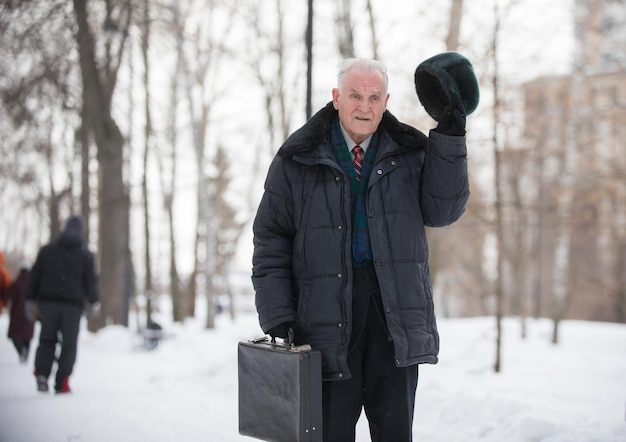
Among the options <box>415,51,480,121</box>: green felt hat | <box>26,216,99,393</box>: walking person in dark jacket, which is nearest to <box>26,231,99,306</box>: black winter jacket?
<box>26,216,99,393</box>: walking person in dark jacket

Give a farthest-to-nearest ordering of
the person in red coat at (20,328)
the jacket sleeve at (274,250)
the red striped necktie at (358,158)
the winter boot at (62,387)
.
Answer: the person in red coat at (20,328) → the winter boot at (62,387) → the red striped necktie at (358,158) → the jacket sleeve at (274,250)

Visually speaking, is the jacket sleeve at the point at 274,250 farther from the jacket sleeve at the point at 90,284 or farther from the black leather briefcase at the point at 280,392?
the jacket sleeve at the point at 90,284

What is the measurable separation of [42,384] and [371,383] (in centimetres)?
608

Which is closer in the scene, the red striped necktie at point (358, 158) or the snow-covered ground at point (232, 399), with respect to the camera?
the red striped necktie at point (358, 158)

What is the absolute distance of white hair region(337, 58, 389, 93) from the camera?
10.6ft

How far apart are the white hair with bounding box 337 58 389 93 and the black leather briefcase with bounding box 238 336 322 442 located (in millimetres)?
1237

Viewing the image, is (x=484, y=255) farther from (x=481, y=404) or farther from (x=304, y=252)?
(x=304, y=252)

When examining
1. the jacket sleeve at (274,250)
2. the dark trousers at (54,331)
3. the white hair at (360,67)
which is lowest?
the dark trousers at (54,331)

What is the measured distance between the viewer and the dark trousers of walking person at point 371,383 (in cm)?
316

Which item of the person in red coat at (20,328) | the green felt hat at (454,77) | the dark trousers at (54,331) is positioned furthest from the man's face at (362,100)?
the person in red coat at (20,328)

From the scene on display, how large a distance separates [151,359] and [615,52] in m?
11.1

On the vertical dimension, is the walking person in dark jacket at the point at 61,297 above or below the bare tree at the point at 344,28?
below

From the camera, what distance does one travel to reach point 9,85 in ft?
54.2

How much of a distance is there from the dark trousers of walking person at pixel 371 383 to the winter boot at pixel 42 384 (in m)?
5.92
